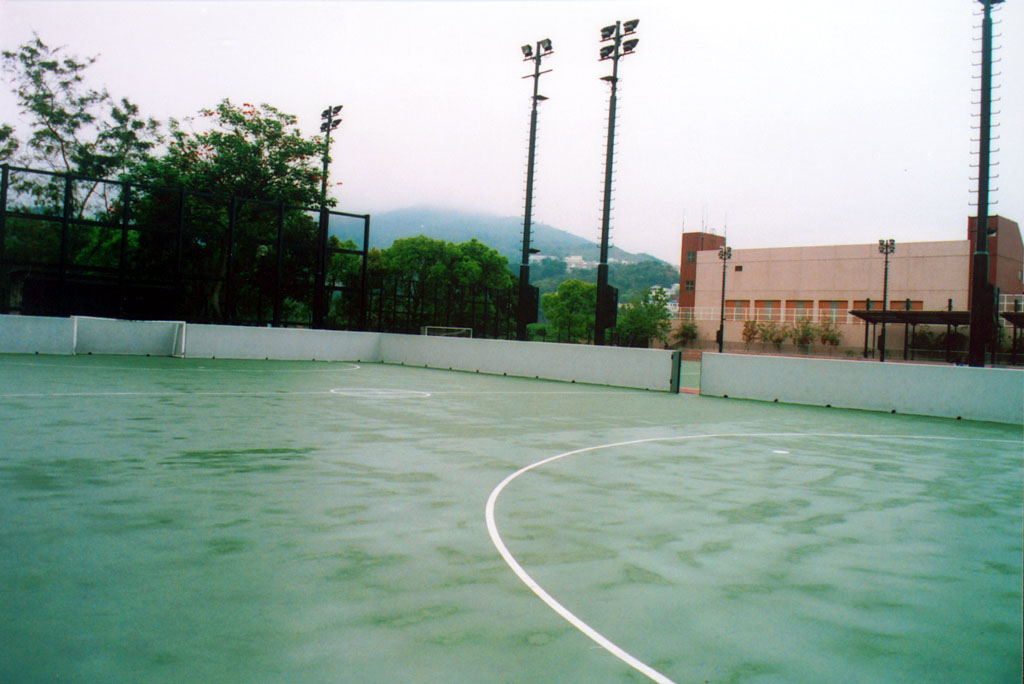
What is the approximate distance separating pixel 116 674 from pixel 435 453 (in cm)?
638

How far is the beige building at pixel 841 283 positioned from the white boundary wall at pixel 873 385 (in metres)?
43.4

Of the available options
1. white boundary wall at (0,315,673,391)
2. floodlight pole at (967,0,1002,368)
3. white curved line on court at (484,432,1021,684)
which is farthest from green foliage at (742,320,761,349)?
white curved line on court at (484,432,1021,684)

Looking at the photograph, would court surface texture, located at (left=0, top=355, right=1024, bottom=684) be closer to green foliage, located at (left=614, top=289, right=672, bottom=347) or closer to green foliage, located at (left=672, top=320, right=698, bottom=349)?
green foliage, located at (left=614, top=289, right=672, bottom=347)

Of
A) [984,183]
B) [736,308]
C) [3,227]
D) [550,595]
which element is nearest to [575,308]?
[736,308]

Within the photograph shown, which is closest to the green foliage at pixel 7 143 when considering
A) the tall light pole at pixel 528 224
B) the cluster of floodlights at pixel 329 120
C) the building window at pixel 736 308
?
the cluster of floodlights at pixel 329 120

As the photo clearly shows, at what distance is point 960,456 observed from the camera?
1132cm

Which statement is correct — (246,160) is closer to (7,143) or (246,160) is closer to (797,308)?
(7,143)

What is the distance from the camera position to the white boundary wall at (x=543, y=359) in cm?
2289

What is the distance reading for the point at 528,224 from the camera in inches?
1076

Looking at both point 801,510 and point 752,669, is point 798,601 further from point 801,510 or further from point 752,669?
point 801,510

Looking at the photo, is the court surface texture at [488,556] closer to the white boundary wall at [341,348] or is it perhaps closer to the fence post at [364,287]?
the white boundary wall at [341,348]

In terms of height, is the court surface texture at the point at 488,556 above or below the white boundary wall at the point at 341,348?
below

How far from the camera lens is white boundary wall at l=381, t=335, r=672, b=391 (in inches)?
901

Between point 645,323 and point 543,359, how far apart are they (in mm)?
45745
